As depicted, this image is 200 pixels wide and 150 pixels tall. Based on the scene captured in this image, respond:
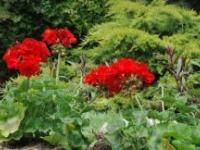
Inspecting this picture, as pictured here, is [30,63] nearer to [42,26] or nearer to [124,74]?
[124,74]

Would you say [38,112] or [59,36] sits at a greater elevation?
[59,36]

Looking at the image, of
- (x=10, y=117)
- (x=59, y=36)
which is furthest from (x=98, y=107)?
(x=10, y=117)

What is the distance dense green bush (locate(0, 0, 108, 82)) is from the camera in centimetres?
745

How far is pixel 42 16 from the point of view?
7684 mm

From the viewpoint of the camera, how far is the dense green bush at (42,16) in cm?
745

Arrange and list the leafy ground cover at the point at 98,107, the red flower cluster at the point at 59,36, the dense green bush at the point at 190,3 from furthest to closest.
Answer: the dense green bush at the point at 190,3, the red flower cluster at the point at 59,36, the leafy ground cover at the point at 98,107

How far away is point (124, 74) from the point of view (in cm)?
328

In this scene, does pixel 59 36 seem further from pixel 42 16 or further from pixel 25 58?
pixel 42 16

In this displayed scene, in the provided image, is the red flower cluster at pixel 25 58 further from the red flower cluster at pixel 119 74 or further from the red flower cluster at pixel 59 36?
the red flower cluster at pixel 119 74

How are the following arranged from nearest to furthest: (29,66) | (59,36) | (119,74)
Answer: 1. (119,74)
2. (29,66)
3. (59,36)

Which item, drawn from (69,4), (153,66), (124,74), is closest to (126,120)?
(124,74)

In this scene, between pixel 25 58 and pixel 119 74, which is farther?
pixel 25 58

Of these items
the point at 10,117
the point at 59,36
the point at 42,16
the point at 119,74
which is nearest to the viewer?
the point at 119,74

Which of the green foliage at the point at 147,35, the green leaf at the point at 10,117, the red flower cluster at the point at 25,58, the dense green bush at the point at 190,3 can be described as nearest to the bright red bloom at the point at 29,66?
the red flower cluster at the point at 25,58
